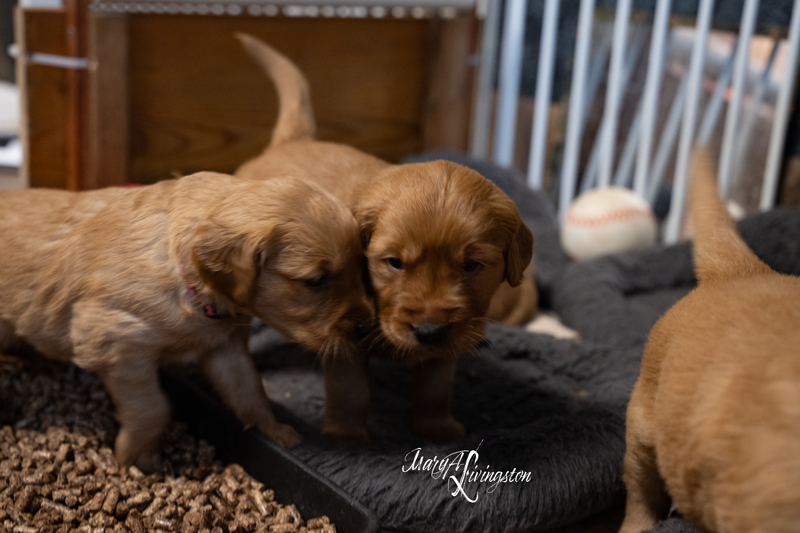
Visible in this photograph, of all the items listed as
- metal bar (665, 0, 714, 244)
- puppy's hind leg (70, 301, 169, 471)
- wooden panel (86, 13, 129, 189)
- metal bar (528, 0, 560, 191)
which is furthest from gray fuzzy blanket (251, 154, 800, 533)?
wooden panel (86, 13, 129, 189)

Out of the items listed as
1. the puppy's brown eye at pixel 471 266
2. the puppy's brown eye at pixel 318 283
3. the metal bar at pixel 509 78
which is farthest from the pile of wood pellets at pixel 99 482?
the metal bar at pixel 509 78

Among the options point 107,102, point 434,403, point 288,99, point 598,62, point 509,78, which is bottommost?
point 434,403

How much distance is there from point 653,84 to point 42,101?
10.4ft

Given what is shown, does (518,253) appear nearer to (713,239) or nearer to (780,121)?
(713,239)

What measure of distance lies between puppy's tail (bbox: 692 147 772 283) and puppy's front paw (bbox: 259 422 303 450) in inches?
45.7

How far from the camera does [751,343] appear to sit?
4.05 ft

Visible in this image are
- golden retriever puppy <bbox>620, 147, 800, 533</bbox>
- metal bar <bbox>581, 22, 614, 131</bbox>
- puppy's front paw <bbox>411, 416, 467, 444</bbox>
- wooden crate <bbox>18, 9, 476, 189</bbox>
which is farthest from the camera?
metal bar <bbox>581, 22, 614, 131</bbox>

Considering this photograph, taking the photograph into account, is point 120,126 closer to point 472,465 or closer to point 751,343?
point 472,465

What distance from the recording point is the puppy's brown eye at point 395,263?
5.68 feet

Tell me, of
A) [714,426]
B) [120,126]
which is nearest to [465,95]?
[120,126]

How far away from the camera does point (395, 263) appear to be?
1.74 metres

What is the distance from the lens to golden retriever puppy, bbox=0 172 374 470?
1681 millimetres
